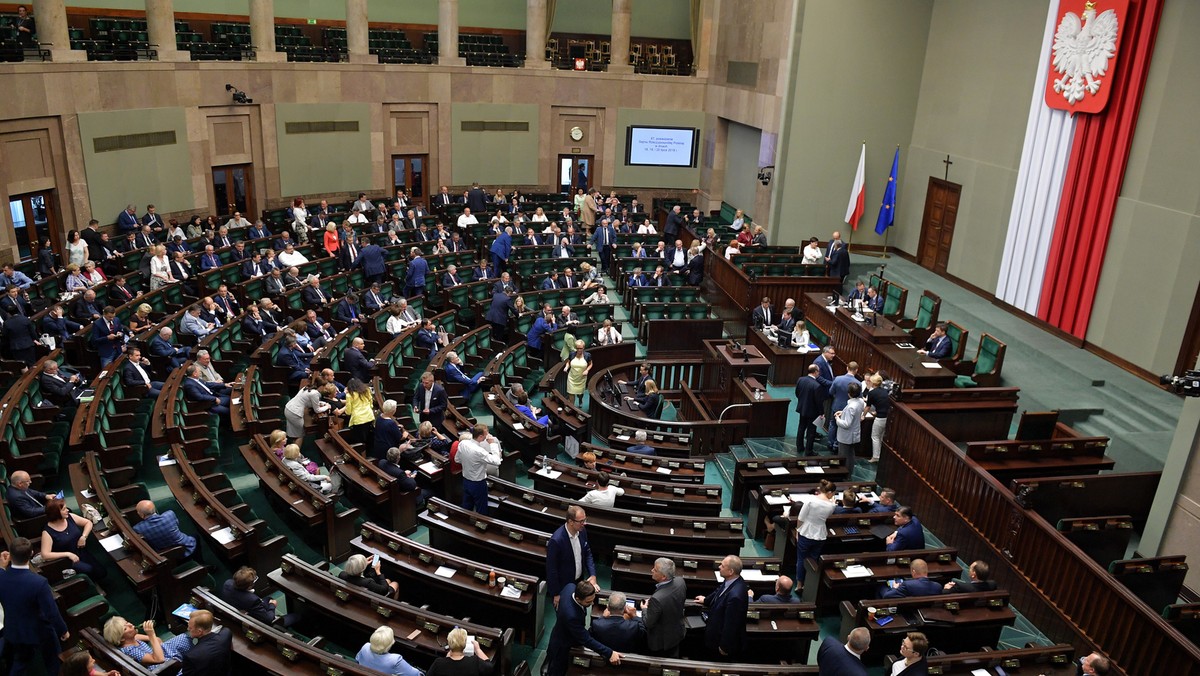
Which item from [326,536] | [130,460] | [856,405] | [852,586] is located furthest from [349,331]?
[852,586]

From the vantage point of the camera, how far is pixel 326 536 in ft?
25.8

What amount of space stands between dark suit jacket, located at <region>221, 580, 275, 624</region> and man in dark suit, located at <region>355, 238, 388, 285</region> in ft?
31.0

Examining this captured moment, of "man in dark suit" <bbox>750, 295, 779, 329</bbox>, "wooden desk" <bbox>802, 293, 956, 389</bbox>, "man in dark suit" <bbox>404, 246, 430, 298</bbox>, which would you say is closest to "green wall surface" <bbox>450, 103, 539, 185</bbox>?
"man in dark suit" <bbox>404, 246, 430, 298</bbox>

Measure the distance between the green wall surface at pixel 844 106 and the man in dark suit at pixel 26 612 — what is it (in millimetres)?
16516

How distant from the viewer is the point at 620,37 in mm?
23344

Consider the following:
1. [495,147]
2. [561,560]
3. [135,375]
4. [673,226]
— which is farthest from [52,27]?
[561,560]

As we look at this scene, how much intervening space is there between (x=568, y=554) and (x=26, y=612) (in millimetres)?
3759

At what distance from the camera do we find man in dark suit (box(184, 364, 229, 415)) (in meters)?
9.82

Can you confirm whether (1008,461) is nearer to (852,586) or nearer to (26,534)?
(852,586)

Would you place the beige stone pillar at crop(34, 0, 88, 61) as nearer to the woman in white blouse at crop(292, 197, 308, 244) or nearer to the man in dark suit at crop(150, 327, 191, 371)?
the woman in white blouse at crop(292, 197, 308, 244)

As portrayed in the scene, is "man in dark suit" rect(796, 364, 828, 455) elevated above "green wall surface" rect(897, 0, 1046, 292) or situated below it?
below

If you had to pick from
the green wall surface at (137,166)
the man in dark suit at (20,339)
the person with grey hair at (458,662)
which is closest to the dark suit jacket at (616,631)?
the person with grey hair at (458,662)

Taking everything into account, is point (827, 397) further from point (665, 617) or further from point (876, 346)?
point (665, 617)

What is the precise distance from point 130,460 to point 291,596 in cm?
360
